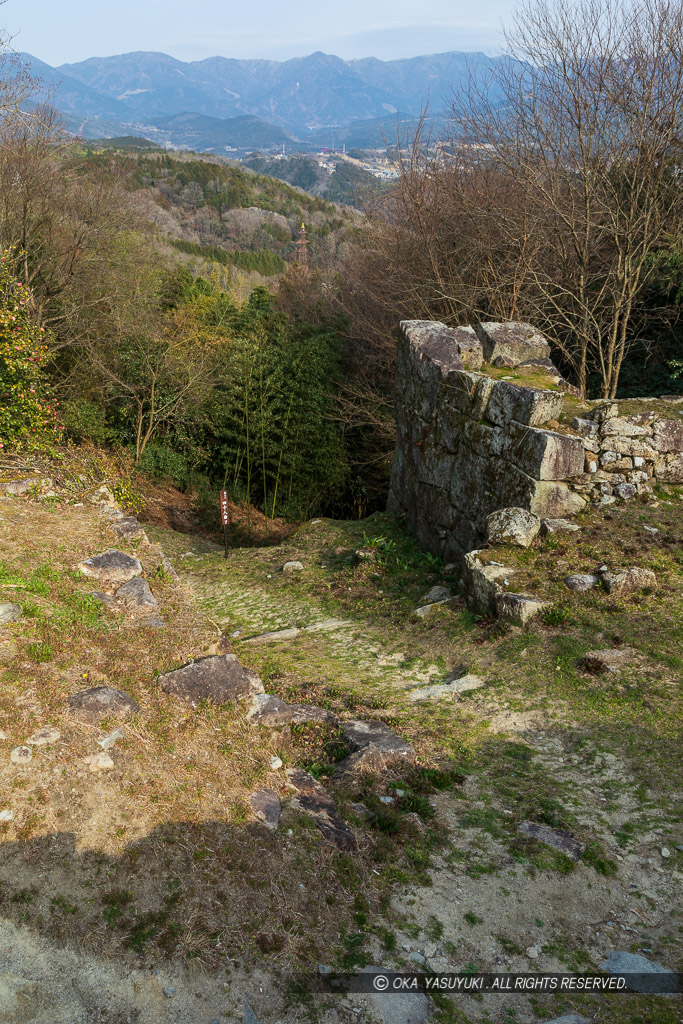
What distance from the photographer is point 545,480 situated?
9.21 metres

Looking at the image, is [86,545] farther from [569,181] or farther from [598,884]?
[569,181]

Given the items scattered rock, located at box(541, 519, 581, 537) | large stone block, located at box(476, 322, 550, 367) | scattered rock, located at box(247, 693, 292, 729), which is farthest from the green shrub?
scattered rock, located at box(541, 519, 581, 537)

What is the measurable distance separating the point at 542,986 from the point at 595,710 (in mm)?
2917

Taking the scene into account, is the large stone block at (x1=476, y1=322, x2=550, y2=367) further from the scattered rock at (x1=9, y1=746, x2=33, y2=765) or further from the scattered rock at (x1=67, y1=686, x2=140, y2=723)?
the scattered rock at (x1=9, y1=746, x2=33, y2=765)

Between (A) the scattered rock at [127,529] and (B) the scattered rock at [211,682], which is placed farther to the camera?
(A) the scattered rock at [127,529]

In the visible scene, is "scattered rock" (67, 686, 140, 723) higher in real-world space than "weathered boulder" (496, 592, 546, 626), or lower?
higher

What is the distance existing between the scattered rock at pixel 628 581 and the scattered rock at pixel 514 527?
3.99 ft

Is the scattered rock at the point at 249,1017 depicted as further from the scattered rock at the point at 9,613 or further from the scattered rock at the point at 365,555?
the scattered rock at the point at 365,555

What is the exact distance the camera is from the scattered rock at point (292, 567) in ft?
38.3

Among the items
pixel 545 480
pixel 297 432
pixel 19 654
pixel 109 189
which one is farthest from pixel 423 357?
pixel 109 189

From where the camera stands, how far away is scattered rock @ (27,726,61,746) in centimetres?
483

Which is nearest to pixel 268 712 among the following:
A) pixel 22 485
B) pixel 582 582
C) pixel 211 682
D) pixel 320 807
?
pixel 211 682

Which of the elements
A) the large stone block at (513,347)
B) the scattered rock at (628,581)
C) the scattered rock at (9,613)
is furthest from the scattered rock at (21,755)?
the large stone block at (513,347)

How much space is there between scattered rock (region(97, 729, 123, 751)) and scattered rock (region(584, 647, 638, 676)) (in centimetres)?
450
